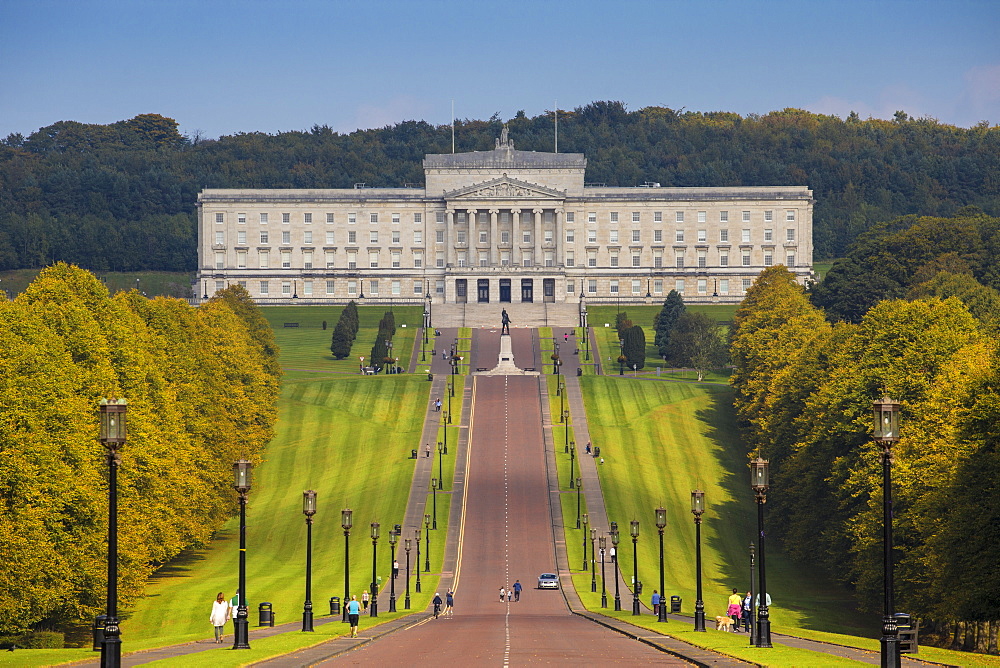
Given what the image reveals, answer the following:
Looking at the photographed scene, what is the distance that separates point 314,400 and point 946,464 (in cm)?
7136

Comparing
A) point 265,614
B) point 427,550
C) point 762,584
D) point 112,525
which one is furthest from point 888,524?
point 427,550

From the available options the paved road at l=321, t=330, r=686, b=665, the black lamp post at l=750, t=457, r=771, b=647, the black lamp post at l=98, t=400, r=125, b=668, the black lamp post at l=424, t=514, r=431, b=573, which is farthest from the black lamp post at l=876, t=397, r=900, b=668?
the black lamp post at l=424, t=514, r=431, b=573

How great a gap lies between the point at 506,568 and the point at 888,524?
5100cm

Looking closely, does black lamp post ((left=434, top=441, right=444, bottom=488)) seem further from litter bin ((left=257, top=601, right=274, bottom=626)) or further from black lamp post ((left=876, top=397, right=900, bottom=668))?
black lamp post ((left=876, top=397, right=900, bottom=668))

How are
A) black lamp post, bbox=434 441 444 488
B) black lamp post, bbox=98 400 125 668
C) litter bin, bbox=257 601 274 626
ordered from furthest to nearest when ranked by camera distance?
black lamp post, bbox=434 441 444 488, litter bin, bbox=257 601 274 626, black lamp post, bbox=98 400 125 668

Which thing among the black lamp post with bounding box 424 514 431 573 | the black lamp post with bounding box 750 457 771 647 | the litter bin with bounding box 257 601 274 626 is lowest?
the black lamp post with bounding box 424 514 431 573

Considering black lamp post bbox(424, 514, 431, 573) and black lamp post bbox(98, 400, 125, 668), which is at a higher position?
black lamp post bbox(98, 400, 125, 668)

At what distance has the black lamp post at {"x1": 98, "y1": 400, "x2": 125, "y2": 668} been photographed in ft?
102

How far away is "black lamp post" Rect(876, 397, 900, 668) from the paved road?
20.9 feet

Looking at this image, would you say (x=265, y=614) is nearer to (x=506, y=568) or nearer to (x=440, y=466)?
(x=506, y=568)

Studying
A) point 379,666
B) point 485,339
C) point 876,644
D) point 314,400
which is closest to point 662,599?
point 876,644

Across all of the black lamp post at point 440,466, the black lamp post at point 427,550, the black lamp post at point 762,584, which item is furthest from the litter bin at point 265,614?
the black lamp post at point 440,466

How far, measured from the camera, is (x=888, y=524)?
3250 centimetres

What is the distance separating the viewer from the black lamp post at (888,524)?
32062mm
